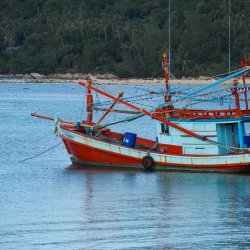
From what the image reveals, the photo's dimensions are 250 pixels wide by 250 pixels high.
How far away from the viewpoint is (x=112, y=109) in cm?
4238

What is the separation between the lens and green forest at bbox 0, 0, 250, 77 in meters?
163

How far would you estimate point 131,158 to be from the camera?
40469 millimetres

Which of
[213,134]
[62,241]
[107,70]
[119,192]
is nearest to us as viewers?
[62,241]

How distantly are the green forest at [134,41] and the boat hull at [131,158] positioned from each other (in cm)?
11162

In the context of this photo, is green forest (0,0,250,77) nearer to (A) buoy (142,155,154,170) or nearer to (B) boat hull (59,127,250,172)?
(B) boat hull (59,127,250,172)

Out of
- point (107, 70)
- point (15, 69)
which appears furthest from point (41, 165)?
point (15, 69)

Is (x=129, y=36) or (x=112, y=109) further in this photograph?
(x=129, y=36)

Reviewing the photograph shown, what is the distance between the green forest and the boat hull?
11162 centimetres

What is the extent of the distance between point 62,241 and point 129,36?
156331 millimetres

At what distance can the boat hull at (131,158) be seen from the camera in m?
38.6

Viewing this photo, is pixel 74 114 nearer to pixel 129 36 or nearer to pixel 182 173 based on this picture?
pixel 182 173

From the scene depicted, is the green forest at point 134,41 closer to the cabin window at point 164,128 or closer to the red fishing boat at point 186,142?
the red fishing boat at point 186,142

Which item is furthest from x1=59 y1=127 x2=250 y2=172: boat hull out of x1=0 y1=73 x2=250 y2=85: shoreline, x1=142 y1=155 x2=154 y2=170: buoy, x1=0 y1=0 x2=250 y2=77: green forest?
x1=0 y1=0 x2=250 y2=77: green forest

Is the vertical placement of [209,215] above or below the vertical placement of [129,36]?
below
